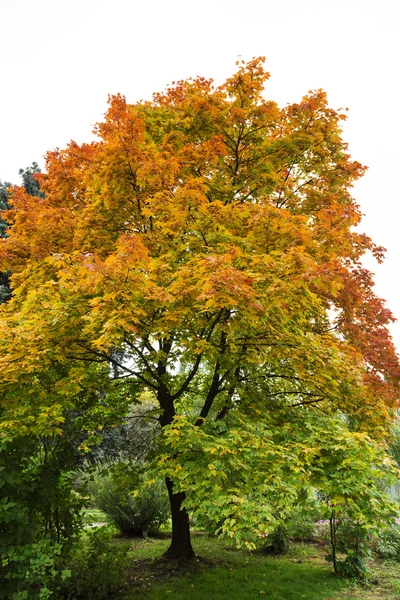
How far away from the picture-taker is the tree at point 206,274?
4.35m

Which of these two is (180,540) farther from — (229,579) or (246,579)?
(246,579)

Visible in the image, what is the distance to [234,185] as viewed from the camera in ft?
23.2

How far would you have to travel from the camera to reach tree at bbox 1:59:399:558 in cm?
435

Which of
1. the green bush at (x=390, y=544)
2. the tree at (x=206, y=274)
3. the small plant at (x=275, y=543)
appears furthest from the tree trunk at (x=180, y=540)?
the green bush at (x=390, y=544)

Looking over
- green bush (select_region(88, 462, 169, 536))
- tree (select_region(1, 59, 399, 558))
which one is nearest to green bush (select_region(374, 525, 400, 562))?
tree (select_region(1, 59, 399, 558))

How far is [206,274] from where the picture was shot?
447 cm

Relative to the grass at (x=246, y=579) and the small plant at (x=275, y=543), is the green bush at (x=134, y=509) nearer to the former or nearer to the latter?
the grass at (x=246, y=579)

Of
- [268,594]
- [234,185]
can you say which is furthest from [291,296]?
[268,594]

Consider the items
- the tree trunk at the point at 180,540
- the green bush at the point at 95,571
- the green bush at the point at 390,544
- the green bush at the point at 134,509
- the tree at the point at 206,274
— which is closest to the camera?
the tree at the point at 206,274

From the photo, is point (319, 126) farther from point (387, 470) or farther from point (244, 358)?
point (387, 470)

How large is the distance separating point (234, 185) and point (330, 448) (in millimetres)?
4666

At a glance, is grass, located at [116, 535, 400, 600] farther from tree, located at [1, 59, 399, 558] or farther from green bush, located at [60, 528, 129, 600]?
tree, located at [1, 59, 399, 558]

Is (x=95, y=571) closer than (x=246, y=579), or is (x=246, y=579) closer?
(x=95, y=571)

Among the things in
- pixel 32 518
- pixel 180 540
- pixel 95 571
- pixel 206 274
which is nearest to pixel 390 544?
pixel 180 540
